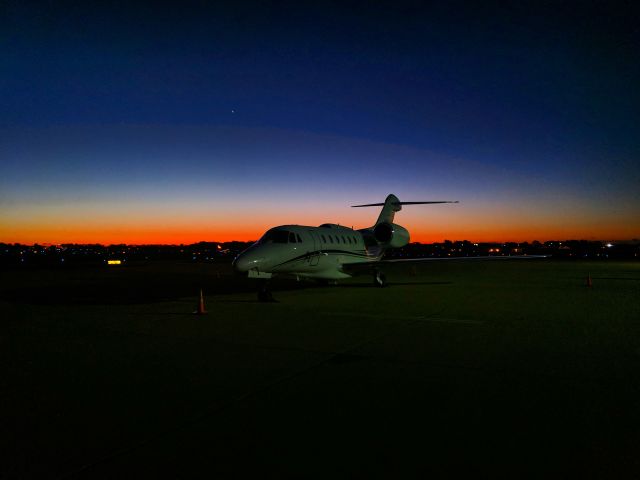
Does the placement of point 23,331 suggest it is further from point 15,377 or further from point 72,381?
point 72,381

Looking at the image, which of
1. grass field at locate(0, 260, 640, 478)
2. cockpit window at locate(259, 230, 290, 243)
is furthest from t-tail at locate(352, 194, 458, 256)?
grass field at locate(0, 260, 640, 478)

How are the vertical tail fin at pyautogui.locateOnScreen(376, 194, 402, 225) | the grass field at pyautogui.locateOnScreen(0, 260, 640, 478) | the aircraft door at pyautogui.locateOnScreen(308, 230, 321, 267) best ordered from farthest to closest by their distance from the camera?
the vertical tail fin at pyautogui.locateOnScreen(376, 194, 402, 225) → the aircraft door at pyautogui.locateOnScreen(308, 230, 321, 267) → the grass field at pyautogui.locateOnScreen(0, 260, 640, 478)

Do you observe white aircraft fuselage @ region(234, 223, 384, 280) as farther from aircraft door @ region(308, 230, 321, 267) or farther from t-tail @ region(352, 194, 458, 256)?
t-tail @ region(352, 194, 458, 256)

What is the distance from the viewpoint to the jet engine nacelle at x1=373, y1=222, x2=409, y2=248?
2369 cm

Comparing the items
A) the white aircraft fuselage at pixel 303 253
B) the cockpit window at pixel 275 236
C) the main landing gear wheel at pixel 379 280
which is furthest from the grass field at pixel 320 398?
the main landing gear wheel at pixel 379 280

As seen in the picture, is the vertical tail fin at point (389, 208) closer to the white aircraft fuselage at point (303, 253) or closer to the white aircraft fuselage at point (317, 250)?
the white aircraft fuselage at point (317, 250)

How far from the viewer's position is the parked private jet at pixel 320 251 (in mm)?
14812

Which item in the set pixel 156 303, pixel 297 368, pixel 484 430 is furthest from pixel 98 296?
pixel 484 430

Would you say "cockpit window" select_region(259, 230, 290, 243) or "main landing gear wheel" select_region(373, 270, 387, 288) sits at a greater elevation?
"cockpit window" select_region(259, 230, 290, 243)

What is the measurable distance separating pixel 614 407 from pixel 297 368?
11.5 feet

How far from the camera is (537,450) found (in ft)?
11.8

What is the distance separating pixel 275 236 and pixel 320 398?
11456mm

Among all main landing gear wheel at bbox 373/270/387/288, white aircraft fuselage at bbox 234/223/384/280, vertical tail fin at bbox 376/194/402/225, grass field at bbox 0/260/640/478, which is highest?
vertical tail fin at bbox 376/194/402/225

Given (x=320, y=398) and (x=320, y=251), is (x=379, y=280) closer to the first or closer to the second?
(x=320, y=251)
